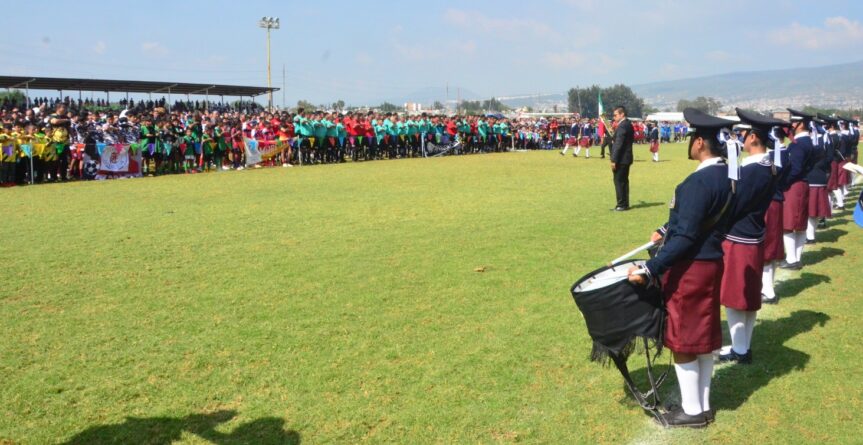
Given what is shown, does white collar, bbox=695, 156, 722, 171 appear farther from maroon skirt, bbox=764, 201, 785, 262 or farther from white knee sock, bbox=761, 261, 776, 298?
white knee sock, bbox=761, 261, 776, 298

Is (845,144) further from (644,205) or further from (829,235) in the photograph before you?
(644,205)

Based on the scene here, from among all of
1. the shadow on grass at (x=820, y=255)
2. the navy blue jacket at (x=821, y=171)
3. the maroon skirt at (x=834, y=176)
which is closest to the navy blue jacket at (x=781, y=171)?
the shadow on grass at (x=820, y=255)

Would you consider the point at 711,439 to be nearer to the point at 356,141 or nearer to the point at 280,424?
the point at 280,424

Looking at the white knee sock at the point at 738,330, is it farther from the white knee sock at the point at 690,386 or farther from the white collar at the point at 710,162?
the white collar at the point at 710,162

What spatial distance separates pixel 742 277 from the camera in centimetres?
514

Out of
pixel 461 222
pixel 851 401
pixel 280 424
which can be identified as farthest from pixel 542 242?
pixel 280 424

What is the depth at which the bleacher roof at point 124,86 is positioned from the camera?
29.0 m

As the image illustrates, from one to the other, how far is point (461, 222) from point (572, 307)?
16.2ft

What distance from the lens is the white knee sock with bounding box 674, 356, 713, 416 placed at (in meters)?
4.16

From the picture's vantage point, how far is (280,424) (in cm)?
409

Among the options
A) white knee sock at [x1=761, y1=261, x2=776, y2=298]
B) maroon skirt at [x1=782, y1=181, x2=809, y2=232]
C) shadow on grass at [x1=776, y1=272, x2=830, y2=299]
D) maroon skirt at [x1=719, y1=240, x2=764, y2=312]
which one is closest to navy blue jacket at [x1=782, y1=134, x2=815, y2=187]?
maroon skirt at [x1=782, y1=181, x2=809, y2=232]

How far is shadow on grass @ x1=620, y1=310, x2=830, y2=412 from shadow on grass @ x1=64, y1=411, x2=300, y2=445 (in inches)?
86.6

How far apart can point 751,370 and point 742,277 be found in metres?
0.68

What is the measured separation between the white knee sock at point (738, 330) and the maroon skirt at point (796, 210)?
3.77m
